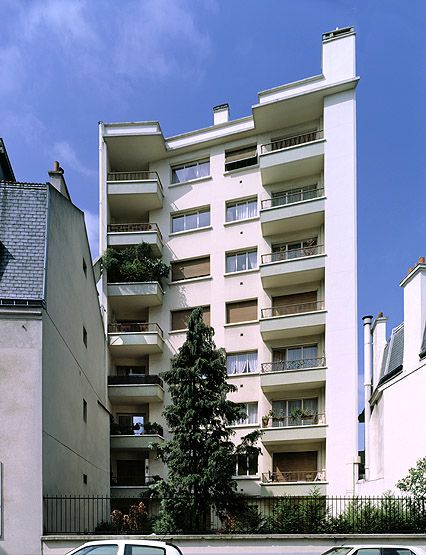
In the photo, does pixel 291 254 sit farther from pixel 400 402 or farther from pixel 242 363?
pixel 400 402

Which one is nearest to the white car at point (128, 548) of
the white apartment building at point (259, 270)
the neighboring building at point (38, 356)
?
the neighboring building at point (38, 356)

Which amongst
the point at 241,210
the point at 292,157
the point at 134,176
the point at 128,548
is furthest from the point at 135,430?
the point at 128,548

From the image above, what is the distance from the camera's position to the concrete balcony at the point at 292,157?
29.3 metres

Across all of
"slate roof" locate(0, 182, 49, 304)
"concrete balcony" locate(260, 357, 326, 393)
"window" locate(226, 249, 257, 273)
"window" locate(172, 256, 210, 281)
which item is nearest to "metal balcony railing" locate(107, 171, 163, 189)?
"window" locate(172, 256, 210, 281)

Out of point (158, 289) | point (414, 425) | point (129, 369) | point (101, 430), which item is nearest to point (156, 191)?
point (158, 289)

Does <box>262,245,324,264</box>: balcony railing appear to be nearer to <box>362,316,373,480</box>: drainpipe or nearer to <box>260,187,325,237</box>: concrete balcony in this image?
<box>260,187,325,237</box>: concrete balcony

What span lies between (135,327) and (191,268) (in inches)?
173

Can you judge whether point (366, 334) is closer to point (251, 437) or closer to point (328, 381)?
point (328, 381)

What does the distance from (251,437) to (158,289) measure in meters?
13.2

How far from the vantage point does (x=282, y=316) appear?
28266 millimetres

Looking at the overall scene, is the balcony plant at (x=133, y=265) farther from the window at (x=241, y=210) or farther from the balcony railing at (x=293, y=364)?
the balcony railing at (x=293, y=364)

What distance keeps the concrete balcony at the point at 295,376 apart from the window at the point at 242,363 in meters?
0.93

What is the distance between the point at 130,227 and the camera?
3303 cm

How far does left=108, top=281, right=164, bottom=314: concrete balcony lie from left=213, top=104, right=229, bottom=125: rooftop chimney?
10407 millimetres
